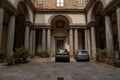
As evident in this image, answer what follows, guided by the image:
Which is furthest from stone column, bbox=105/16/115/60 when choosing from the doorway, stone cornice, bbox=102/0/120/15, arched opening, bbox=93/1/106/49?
the doorway

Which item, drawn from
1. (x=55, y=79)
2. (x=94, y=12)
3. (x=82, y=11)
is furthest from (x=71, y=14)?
(x=55, y=79)

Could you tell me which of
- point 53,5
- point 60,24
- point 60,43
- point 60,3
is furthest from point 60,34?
point 60,3

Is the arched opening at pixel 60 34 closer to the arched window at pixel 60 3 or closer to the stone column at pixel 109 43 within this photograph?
the arched window at pixel 60 3

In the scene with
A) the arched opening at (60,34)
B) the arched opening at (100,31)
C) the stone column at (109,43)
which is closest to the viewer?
the stone column at (109,43)

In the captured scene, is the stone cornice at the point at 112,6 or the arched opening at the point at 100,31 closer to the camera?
the stone cornice at the point at 112,6

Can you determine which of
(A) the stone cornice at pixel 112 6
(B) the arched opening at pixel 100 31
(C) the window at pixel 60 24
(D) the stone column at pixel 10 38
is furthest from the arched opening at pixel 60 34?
(A) the stone cornice at pixel 112 6

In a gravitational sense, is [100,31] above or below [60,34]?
above

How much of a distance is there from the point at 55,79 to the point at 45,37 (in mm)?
16941

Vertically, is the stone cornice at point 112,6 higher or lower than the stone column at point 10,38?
higher

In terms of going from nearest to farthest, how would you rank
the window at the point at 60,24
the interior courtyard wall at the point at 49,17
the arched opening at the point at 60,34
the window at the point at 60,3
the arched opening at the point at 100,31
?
the arched opening at the point at 100,31, the interior courtyard wall at the point at 49,17, the window at the point at 60,3, the arched opening at the point at 60,34, the window at the point at 60,24

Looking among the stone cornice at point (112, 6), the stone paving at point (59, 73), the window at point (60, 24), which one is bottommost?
the stone paving at point (59, 73)

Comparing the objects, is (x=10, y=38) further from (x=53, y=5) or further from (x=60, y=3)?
(x=60, y=3)

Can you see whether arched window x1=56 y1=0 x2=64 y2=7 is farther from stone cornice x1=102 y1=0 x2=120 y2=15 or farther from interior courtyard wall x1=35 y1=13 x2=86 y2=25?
stone cornice x1=102 y1=0 x2=120 y2=15

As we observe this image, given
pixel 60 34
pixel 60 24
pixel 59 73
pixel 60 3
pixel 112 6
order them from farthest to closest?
pixel 60 24 → pixel 60 34 → pixel 60 3 → pixel 112 6 → pixel 59 73
